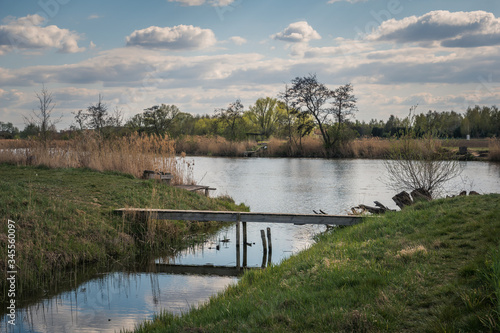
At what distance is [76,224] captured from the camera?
1125 centimetres

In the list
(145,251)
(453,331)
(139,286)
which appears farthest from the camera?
(145,251)

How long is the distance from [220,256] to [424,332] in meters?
8.04

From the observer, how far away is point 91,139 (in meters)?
21.1

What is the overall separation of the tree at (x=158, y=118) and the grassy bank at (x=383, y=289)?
56.5 meters

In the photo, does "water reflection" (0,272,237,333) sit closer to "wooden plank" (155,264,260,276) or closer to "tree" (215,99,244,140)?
"wooden plank" (155,264,260,276)

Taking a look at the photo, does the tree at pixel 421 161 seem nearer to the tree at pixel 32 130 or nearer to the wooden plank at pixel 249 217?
the wooden plank at pixel 249 217

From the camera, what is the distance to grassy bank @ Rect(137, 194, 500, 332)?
4.99m

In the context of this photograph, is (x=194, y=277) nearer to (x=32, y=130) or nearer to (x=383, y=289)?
(x=383, y=289)

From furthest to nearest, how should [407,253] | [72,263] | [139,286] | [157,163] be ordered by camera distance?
[157,163] < [72,263] < [139,286] < [407,253]

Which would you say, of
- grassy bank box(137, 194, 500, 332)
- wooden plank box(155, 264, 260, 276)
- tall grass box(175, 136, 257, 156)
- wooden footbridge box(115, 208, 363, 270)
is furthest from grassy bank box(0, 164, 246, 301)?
tall grass box(175, 136, 257, 156)

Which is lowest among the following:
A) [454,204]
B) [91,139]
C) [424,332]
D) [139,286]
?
[139,286]

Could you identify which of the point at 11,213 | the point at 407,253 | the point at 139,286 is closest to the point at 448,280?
the point at 407,253

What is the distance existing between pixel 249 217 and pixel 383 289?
6700 mm

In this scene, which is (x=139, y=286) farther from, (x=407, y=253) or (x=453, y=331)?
(x=453, y=331)
